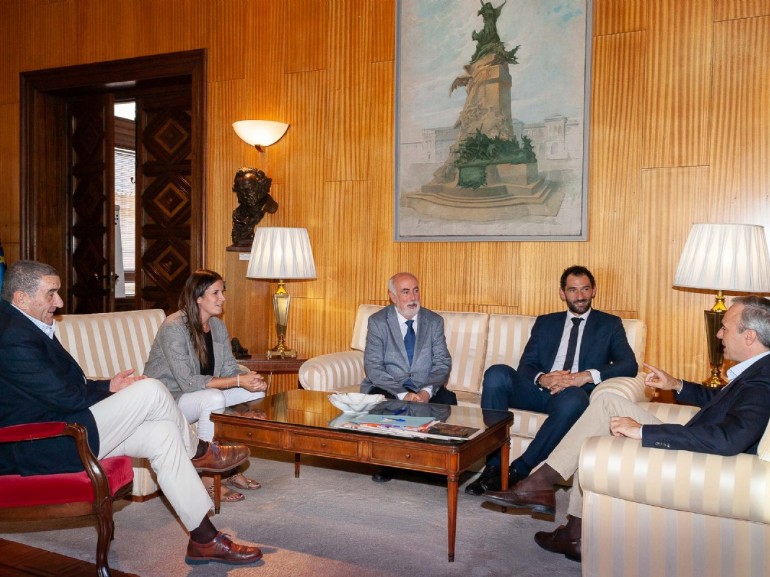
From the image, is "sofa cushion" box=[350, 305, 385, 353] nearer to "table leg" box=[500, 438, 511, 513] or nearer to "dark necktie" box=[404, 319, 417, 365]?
"dark necktie" box=[404, 319, 417, 365]

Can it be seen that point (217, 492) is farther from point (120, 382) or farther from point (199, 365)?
point (120, 382)

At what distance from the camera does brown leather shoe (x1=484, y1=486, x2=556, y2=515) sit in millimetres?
3217

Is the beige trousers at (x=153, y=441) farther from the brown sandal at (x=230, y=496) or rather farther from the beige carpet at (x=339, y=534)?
the brown sandal at (x=230, y=496)

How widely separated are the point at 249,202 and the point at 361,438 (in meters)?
2.75

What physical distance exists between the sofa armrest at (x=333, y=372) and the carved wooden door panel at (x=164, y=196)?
220cm

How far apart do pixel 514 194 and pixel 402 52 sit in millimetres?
1309

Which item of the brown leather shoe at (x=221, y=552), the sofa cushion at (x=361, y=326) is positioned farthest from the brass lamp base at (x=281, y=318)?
the brown leather shoe at (x=221, y=552)

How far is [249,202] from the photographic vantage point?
539 cm

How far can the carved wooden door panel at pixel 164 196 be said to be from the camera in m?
6.25

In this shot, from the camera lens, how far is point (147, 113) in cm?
645

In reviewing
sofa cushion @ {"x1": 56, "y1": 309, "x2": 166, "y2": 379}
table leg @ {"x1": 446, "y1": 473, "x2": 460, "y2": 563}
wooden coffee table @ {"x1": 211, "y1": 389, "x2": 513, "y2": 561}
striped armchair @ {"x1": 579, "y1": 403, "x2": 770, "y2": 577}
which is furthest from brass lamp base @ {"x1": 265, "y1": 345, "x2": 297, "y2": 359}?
striped armchair @ {"x1": 579, "y1": 403, "x2": 770, "y2": 577}

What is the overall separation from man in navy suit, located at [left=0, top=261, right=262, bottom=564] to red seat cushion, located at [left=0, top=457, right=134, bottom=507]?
0.15 feet

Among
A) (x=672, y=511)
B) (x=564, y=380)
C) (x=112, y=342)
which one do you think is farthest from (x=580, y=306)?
(x=112, y=342)

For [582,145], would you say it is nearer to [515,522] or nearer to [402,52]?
[402,52]
